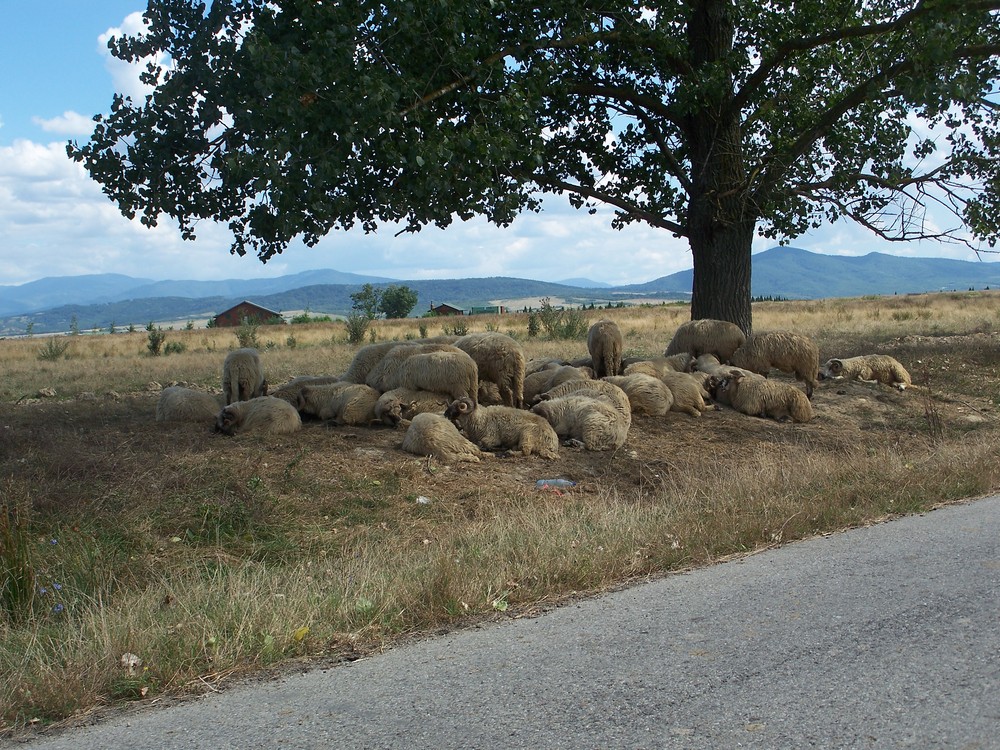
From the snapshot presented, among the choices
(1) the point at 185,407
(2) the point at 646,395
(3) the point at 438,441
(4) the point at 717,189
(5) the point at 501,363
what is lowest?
(3) the point at 438,441

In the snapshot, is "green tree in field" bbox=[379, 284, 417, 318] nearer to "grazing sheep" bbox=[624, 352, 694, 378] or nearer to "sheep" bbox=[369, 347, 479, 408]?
"grazing sheep" bbox=[624, 352, 694, 378]

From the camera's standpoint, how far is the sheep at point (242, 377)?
1366cm

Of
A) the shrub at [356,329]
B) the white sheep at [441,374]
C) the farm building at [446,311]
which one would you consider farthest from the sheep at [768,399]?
the farm building at [446,311]

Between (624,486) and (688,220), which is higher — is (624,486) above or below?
below

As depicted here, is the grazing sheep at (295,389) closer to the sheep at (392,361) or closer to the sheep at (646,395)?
the sheep at (392,361)

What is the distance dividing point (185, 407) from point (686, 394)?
23.3 feet

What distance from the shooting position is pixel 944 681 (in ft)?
13.3

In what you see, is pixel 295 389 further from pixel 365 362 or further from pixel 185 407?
pixel 185 407

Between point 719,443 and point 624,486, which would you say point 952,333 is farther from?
point 624,486

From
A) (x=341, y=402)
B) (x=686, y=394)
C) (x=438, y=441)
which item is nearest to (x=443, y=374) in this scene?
(x=341, y=402)

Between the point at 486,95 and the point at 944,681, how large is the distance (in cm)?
1094

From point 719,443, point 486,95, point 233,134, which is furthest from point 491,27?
point 719,443

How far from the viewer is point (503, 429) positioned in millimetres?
11508

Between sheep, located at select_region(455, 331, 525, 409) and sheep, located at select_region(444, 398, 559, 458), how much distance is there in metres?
1.67
